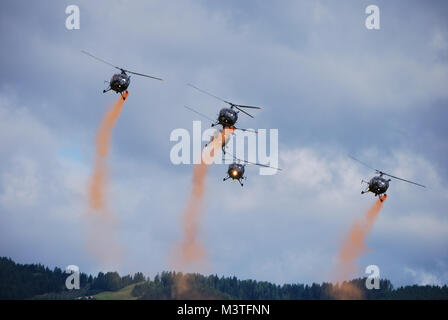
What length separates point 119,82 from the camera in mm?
134625

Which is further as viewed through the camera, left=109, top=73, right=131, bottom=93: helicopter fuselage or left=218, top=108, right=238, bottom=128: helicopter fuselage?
left=218, top=108, right=238, bottom=128: helicopter fuselage

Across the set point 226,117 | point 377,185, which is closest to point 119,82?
point 226,117

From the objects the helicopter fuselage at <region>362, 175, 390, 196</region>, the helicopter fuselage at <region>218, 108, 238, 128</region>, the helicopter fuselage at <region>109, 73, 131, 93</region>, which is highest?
the helicopter fuselage at <region>109, 73, 131, 93</region>

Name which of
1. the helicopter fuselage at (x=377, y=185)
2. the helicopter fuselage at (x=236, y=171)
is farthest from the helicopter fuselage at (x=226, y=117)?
the helicopter fuselage at (x=377, y=185)

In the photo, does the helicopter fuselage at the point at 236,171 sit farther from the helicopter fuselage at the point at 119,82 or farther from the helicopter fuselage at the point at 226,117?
the helicopter fuselage at the point at 119,82

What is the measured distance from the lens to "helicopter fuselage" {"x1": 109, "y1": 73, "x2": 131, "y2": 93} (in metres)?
134

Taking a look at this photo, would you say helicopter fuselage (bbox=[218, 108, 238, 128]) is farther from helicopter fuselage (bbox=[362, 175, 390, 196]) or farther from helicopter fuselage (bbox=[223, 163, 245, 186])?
helicopter fuselage (bbox=[362, 175, 390, 196])

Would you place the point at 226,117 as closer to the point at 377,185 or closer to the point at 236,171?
the point at 236,171

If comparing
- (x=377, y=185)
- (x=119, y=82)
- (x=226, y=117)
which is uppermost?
(x=119, y=82)

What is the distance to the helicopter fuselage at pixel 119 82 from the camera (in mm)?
134500

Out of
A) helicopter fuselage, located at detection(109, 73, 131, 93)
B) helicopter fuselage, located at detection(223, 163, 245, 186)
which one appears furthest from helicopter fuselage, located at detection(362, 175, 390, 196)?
helicopter fuselage, located at detection(109, 73, 131, 93)
